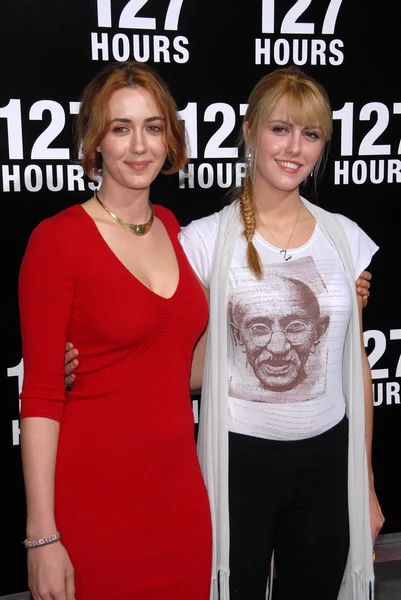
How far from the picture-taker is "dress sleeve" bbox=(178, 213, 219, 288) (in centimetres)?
182

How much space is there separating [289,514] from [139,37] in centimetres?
168

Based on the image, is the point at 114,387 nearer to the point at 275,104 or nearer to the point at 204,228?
the point at 204,228

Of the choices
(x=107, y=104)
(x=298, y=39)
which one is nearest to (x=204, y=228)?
(x=107, y=104)

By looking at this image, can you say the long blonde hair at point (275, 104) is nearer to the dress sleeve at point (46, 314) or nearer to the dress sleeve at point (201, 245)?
the dress sleeve at point (201, 245)

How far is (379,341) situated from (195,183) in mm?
1003

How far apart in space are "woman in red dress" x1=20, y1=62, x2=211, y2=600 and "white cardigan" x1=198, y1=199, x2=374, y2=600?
0.20ft

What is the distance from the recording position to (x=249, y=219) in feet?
5.98

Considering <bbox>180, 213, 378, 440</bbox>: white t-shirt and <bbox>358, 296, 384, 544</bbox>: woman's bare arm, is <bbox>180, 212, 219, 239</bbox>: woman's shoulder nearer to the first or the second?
<bbox>180, 213, 378, 440</bbox>: white t-shirt

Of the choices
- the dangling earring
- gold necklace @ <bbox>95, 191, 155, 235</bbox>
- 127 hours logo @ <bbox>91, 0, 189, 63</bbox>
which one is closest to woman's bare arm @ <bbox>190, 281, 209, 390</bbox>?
gold necklace @ <bbox>95, 191, 155, 235</bbox>

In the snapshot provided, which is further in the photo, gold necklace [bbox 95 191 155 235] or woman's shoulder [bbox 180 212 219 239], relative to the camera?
woman's shoulder [bbox 180 212 219 239]

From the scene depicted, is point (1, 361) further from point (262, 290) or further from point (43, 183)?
point (262, 290)

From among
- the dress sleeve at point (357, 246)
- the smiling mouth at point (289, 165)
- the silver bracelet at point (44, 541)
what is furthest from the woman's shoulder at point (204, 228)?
the silver bracelet at point (44, 541)

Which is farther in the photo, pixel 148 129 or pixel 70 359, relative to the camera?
pixel 148 129

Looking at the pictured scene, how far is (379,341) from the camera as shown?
3018 millimetres
